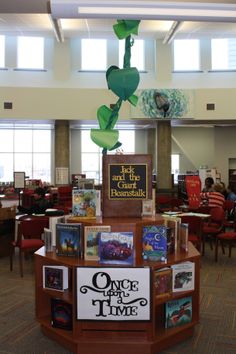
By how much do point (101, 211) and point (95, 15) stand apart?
1888 mm

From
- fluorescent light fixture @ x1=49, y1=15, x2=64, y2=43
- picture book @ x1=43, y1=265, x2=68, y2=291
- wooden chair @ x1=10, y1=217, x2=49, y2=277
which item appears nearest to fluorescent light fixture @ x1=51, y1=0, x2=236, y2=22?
picture book @ x1=43, y1=265, x2=68, y2=291

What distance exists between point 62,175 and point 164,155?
3586 mm

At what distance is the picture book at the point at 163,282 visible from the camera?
3250 mm

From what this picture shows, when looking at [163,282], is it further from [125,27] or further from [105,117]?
[125,27]

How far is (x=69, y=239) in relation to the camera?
11.3 feet

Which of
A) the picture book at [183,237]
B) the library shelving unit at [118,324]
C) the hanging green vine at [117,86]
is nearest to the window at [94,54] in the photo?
the hanging green vine at [117,86]

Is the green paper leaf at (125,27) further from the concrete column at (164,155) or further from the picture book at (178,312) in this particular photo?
the concrete column at (164,155)

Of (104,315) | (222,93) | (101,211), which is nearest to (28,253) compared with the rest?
(101,211)

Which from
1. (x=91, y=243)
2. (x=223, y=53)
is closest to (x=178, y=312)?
(x=91, y=243)

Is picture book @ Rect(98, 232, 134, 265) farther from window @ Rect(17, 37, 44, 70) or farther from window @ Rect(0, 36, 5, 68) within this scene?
window @ Rect(0, 36, 5, 68)

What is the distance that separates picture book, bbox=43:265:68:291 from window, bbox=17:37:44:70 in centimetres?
1129

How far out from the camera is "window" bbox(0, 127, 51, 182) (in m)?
19.2

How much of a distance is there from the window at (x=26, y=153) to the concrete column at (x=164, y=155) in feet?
26.1

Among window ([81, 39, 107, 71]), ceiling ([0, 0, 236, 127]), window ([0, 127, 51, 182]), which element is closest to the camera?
ceiling ([0, 0, 236, 127])
